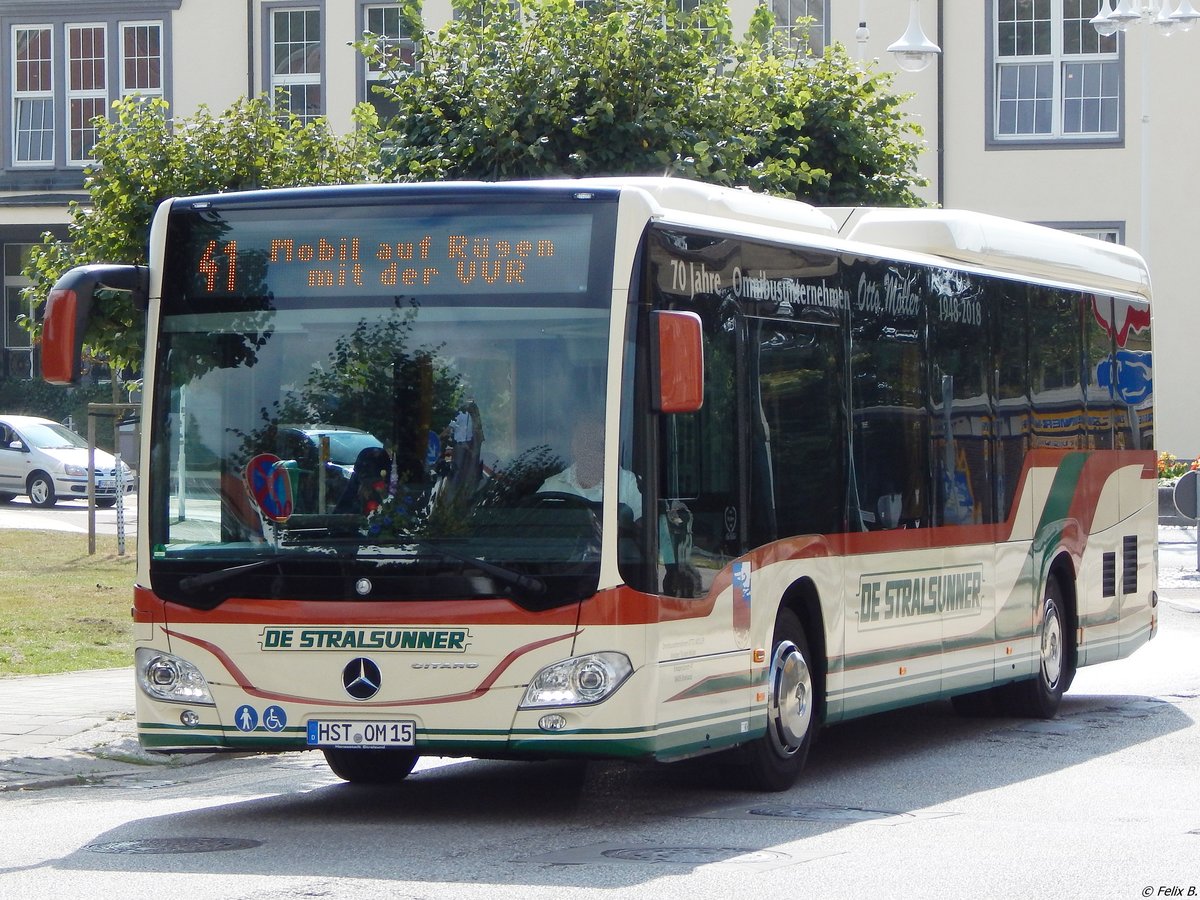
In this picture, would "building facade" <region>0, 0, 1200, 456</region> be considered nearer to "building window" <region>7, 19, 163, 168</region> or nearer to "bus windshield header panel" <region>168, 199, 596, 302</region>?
"building window" <region>7, 19, 163, 168</region>

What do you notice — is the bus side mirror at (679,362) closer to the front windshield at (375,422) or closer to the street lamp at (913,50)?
the front windshield at (375,422)

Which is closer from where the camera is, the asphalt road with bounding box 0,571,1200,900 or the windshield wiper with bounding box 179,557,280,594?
the asphalt road with bounding box 0,571,1200,900

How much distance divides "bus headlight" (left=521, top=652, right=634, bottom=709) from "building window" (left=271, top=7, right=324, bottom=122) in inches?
1228

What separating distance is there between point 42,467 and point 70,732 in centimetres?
2483

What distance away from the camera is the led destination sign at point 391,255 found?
8.84m

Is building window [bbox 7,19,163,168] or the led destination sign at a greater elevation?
building window [bbox 7,19,163,168]

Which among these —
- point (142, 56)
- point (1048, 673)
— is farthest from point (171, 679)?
point (142, 56)

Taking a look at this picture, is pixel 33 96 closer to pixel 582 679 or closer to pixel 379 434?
pixel 379 434

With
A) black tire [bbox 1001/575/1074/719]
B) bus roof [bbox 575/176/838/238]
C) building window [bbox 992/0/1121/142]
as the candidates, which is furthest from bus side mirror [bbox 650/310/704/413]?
building window [bbox 992/0/1121/142]

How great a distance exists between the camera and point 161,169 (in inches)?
553

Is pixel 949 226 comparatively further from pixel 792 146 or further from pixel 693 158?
pixel 792 146

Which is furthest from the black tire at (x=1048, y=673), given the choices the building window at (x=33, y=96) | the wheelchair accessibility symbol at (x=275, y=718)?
the building window at (x=33, y=96)

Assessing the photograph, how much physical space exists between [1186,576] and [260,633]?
18043mm

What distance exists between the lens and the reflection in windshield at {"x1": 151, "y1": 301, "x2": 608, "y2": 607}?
868 cm
